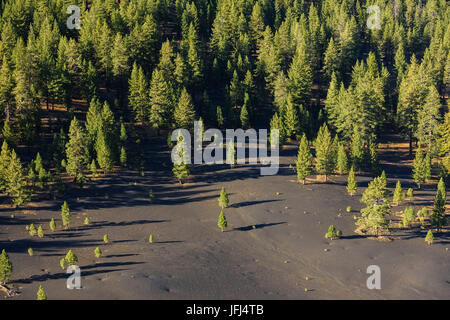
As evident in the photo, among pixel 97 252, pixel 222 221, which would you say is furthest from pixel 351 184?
pixel 97 252

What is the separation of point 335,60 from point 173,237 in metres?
66.8

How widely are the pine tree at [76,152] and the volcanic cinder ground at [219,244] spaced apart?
2.60m

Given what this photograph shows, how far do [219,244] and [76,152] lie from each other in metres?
25.2

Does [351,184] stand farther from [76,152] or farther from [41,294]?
[41,294]

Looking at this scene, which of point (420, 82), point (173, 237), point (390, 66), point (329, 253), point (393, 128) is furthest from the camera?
point (390, 66)

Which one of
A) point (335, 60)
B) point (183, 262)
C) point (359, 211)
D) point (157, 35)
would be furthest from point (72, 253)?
point (335, 60)

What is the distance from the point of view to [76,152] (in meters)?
74.6

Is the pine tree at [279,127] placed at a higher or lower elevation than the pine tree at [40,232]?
higher

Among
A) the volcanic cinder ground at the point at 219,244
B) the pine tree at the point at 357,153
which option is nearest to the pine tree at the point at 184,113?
the volcanic cinder ground at the point at 219,244

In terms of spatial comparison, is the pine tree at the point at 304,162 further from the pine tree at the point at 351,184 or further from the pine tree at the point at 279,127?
the pine tree at the point at 279,127

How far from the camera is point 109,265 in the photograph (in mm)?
55875

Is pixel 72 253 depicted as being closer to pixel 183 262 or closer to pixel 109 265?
pixel 109 265

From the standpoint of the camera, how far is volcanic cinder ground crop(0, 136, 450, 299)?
52.2 m

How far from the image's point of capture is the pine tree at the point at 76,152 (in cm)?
7362
